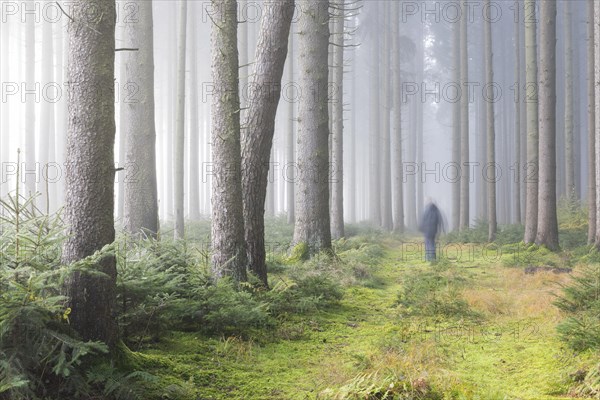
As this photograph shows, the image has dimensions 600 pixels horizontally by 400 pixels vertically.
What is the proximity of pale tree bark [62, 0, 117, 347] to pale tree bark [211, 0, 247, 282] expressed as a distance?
265cm

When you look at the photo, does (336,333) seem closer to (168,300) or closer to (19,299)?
(168,300)

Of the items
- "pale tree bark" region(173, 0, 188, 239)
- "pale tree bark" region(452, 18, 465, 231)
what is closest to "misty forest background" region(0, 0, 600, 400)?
"pale tree bark" region(173, 0, 188, 239)

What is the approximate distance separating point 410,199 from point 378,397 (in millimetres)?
37849

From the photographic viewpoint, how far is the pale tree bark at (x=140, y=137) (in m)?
11.5

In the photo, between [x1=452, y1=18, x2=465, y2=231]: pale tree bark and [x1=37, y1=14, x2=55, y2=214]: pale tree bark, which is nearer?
[x1=37, y1=14, x2=55, y2=214]: pale tree bark

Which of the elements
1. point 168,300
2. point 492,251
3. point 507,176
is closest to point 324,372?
A: point 168,300

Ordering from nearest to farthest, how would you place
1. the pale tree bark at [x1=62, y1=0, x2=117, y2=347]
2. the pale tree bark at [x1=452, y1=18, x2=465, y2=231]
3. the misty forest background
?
the misty forest background < the pale tree bark at [x1=62, y1=0, x2=117, y2=347] < the pale tree bark at [x1=452, y1=18, x2=465, y2=231]

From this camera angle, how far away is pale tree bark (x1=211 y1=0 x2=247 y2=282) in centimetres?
777

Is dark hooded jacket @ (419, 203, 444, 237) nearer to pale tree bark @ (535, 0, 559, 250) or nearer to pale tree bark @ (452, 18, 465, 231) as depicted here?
pale tree bark @ (535, 0, 559, 250)

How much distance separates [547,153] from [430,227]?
12.8ft

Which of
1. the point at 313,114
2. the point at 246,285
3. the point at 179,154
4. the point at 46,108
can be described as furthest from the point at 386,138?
the point at 246,285

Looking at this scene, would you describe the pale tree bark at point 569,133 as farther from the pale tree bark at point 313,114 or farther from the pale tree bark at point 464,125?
the pale tree bark at point 313,114

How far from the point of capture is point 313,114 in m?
13.5

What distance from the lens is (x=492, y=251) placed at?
18.0 m
